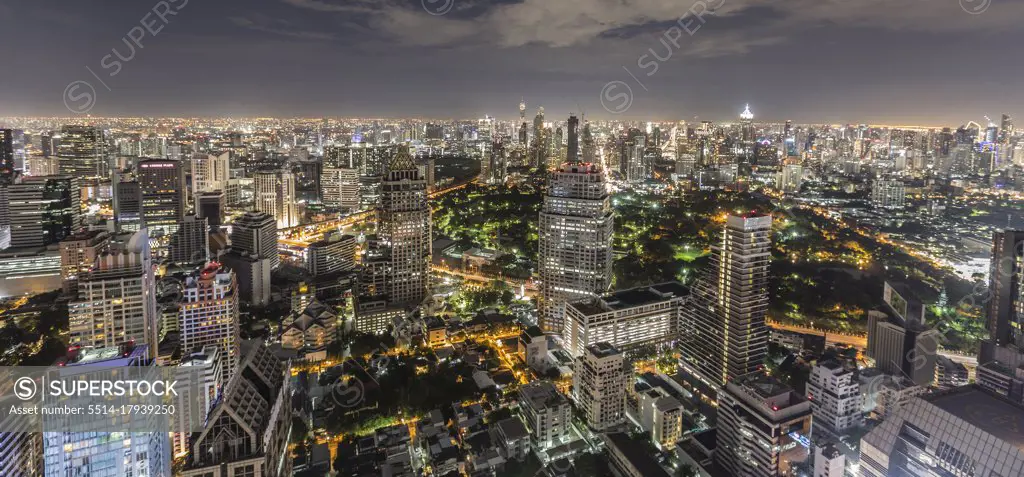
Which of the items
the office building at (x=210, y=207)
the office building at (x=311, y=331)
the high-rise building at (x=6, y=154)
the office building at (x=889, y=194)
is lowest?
the office building at (x=311, y=331)

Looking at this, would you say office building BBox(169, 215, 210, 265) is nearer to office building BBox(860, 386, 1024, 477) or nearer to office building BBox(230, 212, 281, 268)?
office building BBox(230, 212, 281, 268)

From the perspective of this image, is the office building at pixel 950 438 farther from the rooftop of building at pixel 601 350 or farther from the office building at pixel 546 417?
the office building at pixel 546 417

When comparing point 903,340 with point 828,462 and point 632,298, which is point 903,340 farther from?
point 632,298

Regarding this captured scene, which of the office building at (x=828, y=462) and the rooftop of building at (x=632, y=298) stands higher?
the rooftop of building at (x=632, y=298)

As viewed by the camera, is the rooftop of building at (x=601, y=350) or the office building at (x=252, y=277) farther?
the office building at (x=252, y=277)

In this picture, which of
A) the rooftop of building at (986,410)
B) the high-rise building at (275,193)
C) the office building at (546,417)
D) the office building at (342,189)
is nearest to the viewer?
the rooftop of building at (986,410)

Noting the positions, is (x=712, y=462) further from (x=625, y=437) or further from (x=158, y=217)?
(x=158, y=217)

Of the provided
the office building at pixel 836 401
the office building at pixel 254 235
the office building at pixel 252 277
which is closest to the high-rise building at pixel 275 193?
the office building at pixel 254 235
